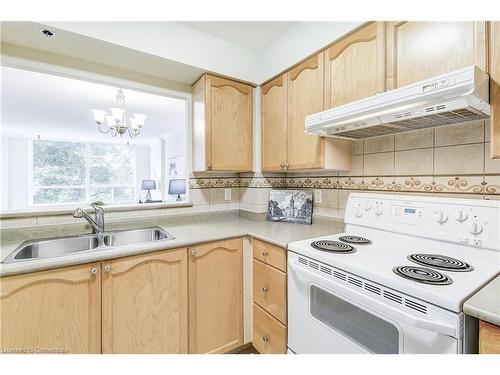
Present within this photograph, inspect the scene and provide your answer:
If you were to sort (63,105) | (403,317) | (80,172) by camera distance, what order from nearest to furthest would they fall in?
1. (403,317)
2. (63,105)
3. (80,172)

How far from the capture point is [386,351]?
0.88 metres

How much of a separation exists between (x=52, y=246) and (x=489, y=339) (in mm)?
2036

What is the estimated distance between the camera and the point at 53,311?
107cm

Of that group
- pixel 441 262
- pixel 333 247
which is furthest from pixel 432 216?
pixel 333 247

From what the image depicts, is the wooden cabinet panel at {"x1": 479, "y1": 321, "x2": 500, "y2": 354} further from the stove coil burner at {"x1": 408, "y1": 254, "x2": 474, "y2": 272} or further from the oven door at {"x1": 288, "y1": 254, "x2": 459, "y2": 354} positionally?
the stove coil burner at {"x1": 408, "y1": 254, "x2": 474, "y2": 272}

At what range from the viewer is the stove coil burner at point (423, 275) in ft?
2.57

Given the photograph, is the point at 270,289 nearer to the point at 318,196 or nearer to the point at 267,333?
the point at 267,333

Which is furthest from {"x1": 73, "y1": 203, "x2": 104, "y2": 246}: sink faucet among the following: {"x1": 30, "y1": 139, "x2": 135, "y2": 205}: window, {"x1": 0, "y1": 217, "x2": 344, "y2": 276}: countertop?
{"x1": 30, "y1": 139, "x2": 135, "y2": 205}: window

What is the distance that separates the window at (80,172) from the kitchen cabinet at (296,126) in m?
5.16

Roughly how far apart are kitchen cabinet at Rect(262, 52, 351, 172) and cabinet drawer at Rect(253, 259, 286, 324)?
2.37ft

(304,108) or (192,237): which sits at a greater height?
(304,108)

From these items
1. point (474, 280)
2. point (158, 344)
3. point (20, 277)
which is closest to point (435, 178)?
point (474, 280)
